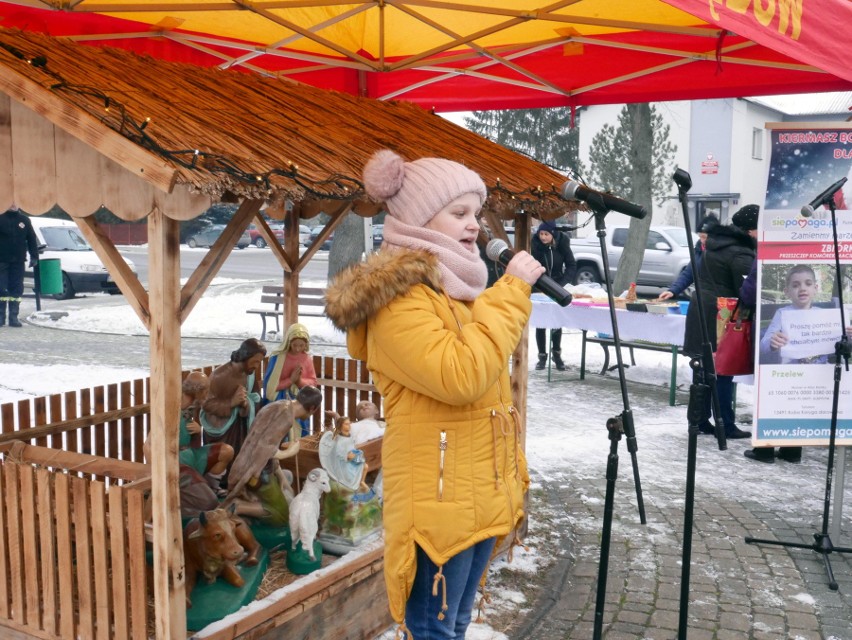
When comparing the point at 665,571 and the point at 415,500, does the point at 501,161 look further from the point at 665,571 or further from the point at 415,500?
the point at 415,500

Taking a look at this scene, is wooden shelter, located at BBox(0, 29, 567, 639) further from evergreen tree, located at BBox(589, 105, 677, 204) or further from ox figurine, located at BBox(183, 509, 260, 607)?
evergreen tree, located at BBox(589, 105, 677, 204)

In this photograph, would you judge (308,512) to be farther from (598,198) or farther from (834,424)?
(834,424)

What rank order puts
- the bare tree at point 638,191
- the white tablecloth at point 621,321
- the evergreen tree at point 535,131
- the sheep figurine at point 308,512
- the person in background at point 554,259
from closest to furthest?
the sheep figurine at point 308,512 < the white tablecloth at point 621,321 < the person in background at point 554,259 < the bare tree at point 638,191 < the evergreen tree at point 535,131

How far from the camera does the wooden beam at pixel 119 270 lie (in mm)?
2936

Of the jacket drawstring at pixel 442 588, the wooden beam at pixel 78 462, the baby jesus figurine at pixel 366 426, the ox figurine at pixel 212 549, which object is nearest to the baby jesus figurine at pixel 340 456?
the baby jesus figurine at pixel 366 426

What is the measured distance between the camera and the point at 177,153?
108 inches

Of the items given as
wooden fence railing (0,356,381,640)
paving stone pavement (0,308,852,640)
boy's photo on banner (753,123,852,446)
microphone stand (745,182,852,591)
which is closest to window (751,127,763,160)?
paving stone pavement (0,308,852,640)

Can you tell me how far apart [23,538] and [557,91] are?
4.13 metres

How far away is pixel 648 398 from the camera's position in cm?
923

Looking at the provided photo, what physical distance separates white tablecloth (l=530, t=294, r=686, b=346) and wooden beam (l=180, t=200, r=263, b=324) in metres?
5.58

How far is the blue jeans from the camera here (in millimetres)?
2506

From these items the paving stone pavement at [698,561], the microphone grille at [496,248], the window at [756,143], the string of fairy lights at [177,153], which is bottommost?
the paving stone pavement at [698,561]

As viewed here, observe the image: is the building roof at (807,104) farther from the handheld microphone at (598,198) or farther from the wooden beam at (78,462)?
the wooden beam at (78,462)

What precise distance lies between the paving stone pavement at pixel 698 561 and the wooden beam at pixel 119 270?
2000 mm
